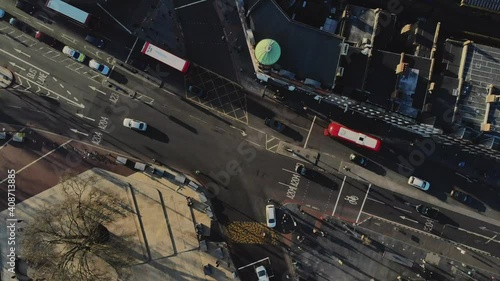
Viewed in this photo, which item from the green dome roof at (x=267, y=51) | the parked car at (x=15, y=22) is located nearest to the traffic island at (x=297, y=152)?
the green dome roof at (x=267, y=51)

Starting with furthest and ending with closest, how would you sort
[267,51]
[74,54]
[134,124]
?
1. [74,54]
2. [134,124]
3. [267,51]

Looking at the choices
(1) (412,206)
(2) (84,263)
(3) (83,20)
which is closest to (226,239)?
(2) (84,263)

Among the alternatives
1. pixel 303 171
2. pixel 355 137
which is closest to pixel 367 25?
pixel 355 137

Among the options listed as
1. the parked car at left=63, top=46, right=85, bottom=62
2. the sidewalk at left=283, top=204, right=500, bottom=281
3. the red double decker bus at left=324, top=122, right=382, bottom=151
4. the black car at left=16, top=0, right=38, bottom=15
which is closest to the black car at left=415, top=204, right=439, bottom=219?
the sidewalk at left=283, top=204, right=500, bottom=281

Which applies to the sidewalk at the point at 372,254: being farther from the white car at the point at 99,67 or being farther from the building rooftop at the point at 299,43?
the white car at the point at 99,67

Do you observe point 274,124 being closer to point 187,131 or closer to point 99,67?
point 187,131

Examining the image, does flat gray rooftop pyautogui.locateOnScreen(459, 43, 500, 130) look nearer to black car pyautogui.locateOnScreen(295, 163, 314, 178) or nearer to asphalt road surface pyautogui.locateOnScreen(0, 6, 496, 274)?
asphalt road surface pyautogui.locateOnScreen(0, 6, 496, 274)

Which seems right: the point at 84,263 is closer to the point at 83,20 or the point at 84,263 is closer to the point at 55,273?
the point at 55,273
